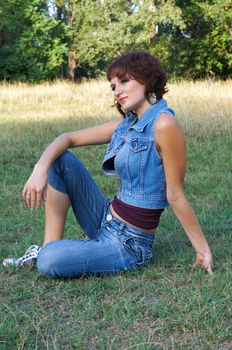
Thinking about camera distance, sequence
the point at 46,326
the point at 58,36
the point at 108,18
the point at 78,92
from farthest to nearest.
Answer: the point at 58,36 < the point at 108,18 < the point at 78,92 < the point at 46,326

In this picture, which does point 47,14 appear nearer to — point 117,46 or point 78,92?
point 117,46

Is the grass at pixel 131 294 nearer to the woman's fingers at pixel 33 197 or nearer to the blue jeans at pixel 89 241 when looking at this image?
the blue jeans at pixel 89 241

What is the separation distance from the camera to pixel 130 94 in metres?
3.05

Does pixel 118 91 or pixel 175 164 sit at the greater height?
pixel 118 91

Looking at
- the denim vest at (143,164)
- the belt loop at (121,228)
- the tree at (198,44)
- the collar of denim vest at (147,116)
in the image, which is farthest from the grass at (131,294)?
the tree at (198,44)

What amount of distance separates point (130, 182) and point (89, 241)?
1.28ft

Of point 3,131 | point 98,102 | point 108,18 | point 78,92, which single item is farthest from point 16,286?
point 108,18

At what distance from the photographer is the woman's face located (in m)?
3.05

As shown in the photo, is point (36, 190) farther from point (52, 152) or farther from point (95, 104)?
point (95, 104)

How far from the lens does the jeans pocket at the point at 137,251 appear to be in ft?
10.2

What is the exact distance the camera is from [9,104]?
42.4ft

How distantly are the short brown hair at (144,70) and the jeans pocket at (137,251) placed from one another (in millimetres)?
802

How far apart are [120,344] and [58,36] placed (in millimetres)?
21952

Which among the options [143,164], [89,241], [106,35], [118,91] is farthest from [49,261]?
[106,35]
